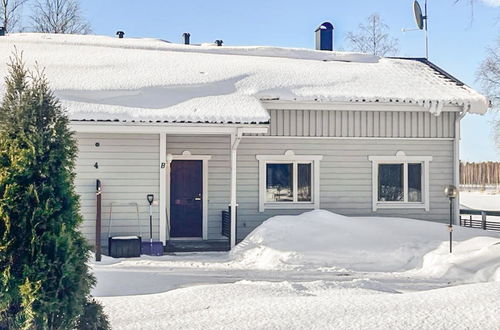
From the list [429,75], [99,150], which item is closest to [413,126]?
[429,75]

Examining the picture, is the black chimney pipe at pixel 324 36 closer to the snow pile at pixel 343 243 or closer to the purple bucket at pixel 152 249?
the snow pile at pixel 343 243

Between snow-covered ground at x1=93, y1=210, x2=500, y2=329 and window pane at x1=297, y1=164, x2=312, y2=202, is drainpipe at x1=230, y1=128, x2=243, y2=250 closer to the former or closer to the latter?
snow-covered ground at x1=93, y1=210, x2=500, y2=329

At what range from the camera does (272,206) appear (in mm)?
13812

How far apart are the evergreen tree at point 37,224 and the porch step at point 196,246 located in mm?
7810

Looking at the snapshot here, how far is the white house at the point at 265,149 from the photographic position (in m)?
12.6

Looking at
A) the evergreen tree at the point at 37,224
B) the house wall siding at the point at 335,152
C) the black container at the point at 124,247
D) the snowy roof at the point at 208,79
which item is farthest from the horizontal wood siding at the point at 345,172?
the evergreen tree at the point at 37,224

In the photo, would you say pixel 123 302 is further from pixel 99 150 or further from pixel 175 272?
pixel 99 150

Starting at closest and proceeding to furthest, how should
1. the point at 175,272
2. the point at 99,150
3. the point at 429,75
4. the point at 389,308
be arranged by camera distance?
the point at 389,308, the point at 175,272, the point at 99,150, the point at 429,75

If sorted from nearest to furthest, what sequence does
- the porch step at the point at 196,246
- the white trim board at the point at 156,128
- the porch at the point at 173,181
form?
the white trim board at the point at 156,128 → the porch at the point at 173,181 → the porch step at the point at 196,246

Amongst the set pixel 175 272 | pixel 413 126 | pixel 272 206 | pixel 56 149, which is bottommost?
pixel 175 272

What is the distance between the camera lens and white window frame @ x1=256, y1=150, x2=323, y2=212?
45.1 ft

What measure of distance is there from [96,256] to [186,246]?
8.22 feet

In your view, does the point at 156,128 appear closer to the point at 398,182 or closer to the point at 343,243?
the point at 343,243

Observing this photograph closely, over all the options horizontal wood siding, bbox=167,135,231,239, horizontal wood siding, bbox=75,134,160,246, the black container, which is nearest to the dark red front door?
horizontal wood siding, bbox=167,135,231,239
